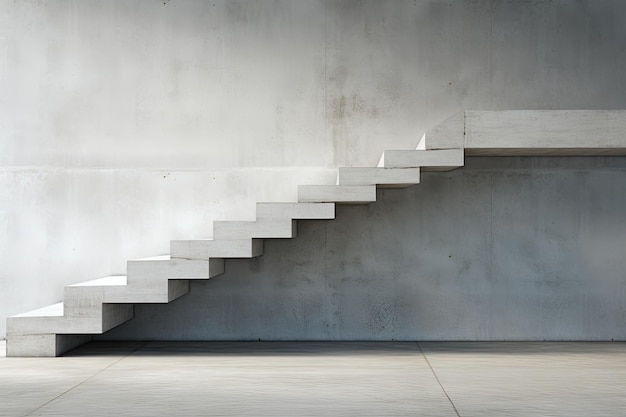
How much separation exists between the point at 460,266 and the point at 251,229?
6.59 feet

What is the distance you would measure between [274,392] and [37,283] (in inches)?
133

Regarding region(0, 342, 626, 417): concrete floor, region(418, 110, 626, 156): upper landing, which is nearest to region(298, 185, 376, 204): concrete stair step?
A: region(418, 110, 626, 156): upper landing

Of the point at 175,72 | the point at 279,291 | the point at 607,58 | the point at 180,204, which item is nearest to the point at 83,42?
the point at 175,72

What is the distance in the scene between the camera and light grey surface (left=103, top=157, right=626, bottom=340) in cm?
770

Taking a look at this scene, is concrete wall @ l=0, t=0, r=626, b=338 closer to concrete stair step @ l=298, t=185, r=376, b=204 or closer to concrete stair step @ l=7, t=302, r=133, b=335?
concrete stair step @ l=298, t=185, r=376, b=204

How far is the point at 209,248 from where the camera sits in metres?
6.76

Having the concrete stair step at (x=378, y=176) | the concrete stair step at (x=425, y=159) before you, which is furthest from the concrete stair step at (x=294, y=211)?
the concrete stair step at (x=425, y=159)

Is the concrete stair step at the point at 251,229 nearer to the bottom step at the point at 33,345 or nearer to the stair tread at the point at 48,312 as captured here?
the stair tread at the point at 48,312

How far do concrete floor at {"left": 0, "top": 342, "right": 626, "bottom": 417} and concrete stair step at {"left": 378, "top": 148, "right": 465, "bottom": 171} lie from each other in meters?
1.45

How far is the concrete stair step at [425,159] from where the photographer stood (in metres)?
6.65

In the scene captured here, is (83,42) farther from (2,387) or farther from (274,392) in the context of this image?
(274,392)

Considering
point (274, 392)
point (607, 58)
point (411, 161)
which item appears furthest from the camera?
point (607, 58)

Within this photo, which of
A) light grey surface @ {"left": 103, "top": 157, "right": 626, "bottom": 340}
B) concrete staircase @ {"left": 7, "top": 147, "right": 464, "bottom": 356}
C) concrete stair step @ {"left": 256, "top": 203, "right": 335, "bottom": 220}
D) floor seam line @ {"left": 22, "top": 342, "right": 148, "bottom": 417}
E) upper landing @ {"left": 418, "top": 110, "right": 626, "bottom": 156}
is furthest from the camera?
light grey surface @ {"left": 103, "top": 157, "right": 626, "bottom": 340}

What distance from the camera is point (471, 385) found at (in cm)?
552
